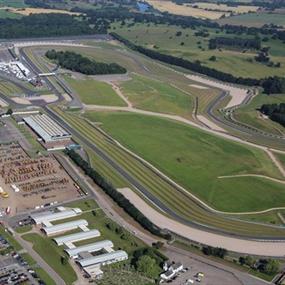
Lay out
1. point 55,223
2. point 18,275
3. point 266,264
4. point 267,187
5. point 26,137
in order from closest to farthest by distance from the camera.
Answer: point 18,275 < point 266,264 < point 55,223 < point 267,187 < point 26,137

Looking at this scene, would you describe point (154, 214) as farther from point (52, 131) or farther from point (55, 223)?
point (52, 131)

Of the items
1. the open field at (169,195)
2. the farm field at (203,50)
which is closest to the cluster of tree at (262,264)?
the open field at (169,195)

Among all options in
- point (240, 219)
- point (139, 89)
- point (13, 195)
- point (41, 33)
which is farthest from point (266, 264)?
point (41, 33)

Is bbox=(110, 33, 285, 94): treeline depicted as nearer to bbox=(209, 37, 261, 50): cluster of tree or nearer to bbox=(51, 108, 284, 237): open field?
bbox=(209, 37, 261, 50): cluster of tree

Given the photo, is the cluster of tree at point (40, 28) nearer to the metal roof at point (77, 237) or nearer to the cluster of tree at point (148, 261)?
the metal roof at point (77, 237)

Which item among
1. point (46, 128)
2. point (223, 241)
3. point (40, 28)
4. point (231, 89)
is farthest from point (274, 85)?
point (40, 28)

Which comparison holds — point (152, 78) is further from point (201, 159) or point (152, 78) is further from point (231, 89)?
point (201, 159)

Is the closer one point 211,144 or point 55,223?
point 55,223

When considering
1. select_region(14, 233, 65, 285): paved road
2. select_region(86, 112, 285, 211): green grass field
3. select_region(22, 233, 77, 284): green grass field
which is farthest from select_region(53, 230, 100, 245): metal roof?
select_region(86, 112, 285, 211): green grass field
